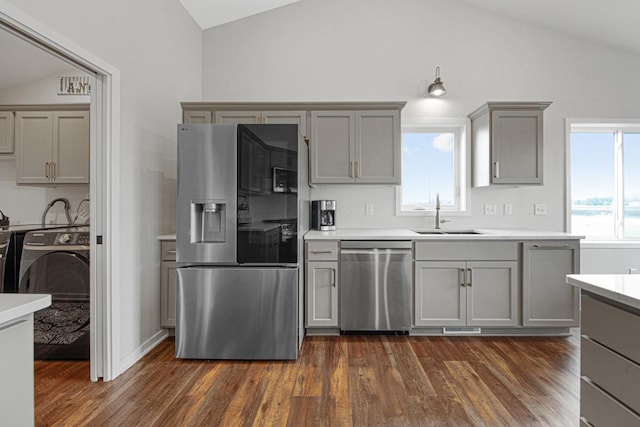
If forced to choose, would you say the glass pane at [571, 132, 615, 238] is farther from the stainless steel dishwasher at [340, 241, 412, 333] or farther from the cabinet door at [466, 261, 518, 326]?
the stainless steel dishwasher at [340, 241, 412, 333]

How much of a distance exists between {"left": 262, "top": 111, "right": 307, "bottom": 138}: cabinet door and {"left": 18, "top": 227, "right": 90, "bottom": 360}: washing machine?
1.78 meters

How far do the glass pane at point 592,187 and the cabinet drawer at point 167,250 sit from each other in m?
4.06

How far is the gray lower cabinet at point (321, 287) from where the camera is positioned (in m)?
2.99

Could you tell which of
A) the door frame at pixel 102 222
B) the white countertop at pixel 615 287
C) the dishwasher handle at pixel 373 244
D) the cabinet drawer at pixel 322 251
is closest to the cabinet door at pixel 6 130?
the door frame at pixel 102 222

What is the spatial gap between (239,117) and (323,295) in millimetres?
1848

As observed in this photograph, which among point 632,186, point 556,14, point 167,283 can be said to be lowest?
point 167,283

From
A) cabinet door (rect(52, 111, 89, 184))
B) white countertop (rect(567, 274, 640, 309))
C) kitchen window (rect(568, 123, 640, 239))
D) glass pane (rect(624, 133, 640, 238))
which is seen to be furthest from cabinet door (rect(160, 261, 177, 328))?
glass pane (rect(624, 133, 640, 238))

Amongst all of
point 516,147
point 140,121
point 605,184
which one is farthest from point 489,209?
point 140,121

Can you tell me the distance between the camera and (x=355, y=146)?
3.32 m

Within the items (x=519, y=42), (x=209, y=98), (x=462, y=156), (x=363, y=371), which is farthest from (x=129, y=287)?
(x=519, y=42)

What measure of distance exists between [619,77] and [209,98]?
14.3 ft

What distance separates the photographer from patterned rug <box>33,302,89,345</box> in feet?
8.39

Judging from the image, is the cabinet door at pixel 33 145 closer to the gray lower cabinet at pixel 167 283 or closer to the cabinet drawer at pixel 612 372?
the gray lower cabinet at pixel 167 283

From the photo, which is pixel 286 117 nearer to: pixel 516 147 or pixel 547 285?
pixel 516 147
